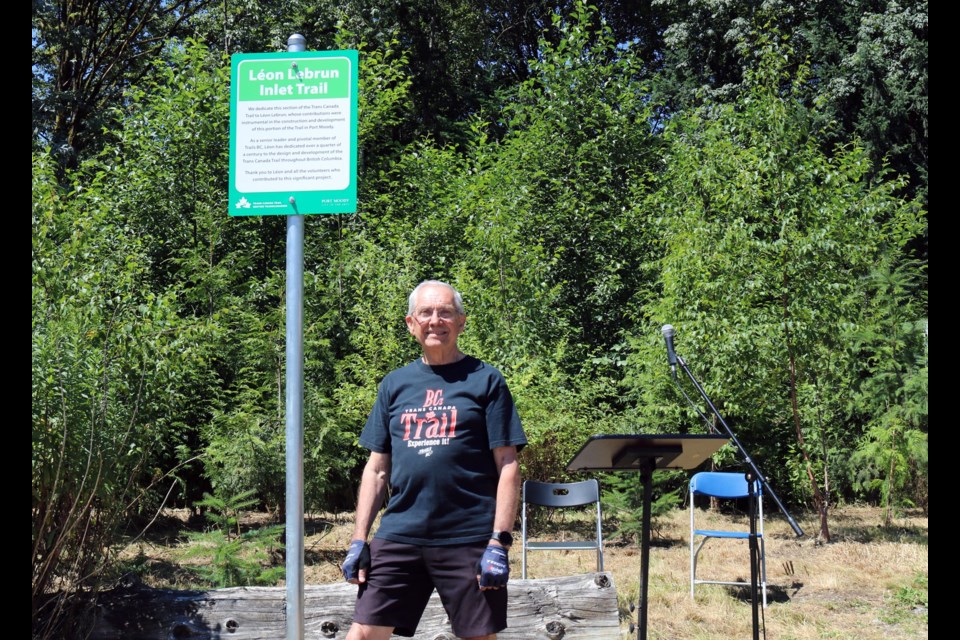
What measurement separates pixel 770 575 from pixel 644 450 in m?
4.86

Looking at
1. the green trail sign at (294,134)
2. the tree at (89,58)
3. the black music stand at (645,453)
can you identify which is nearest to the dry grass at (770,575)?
the black music stand at (645,453)

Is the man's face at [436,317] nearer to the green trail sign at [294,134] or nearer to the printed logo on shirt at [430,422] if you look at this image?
the printed logo on shirt at [430,422]

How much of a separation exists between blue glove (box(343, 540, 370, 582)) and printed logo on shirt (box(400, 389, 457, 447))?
0.36 meters

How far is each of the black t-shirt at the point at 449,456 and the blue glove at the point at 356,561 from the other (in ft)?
0.27

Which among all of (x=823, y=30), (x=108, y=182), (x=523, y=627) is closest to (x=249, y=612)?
(x=523, y=627)

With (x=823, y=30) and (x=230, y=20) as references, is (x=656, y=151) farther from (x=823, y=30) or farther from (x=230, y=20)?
(x=230, y=20)

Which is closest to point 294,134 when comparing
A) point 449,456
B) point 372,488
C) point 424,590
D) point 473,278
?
point 449,456

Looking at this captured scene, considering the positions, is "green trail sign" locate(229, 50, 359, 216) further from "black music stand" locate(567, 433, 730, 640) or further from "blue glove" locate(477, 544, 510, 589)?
"black music stand" locate(567, 433, 730, 640)

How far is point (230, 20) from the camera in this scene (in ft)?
52.6

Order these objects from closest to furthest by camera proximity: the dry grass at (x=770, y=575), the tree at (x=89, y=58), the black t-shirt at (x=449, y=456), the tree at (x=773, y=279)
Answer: the black t-shirt at (x=449, y=456) < the dry grass at (x=770, y=575) < the tree at (x=773, y=279) < the tree at (x=89, y=58)

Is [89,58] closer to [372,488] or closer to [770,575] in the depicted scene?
[770,575]

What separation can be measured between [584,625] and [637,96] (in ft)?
39.2

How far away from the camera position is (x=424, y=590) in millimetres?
2949

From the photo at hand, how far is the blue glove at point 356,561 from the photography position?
9.50ft
